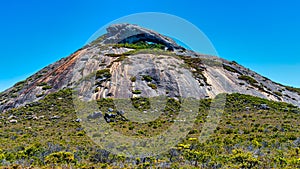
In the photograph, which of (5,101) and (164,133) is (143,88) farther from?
(5,101)

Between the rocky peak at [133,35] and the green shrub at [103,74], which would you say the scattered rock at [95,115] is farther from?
the rocky peak at [133,35]

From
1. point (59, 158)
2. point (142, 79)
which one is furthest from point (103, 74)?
point (59, 158)

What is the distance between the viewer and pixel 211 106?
1761 inches

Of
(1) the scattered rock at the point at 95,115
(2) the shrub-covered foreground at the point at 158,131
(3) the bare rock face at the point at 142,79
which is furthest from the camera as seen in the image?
(3) the bare rock face at the point at 142,79

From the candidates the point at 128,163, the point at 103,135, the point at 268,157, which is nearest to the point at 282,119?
the point at 268,157

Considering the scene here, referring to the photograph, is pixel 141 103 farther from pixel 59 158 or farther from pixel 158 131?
pixel 59 158

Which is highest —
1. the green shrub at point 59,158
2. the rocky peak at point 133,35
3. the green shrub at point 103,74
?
the rocky peak at point 133,35

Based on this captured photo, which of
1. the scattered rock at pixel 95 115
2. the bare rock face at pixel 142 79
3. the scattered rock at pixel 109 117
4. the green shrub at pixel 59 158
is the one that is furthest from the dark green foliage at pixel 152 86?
the green shrub at pixel 59 158

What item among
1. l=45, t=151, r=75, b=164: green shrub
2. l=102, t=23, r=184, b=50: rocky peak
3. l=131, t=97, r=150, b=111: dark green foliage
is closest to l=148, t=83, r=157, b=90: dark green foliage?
l=131, t=97, r=150, b=111: dark green foliage

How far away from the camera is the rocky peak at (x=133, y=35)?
260 ft

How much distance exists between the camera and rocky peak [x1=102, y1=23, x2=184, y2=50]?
79250 mm

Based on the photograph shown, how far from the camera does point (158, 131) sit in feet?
100

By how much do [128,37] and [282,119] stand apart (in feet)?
171

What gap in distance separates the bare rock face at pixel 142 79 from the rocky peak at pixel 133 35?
1380 centimetres
